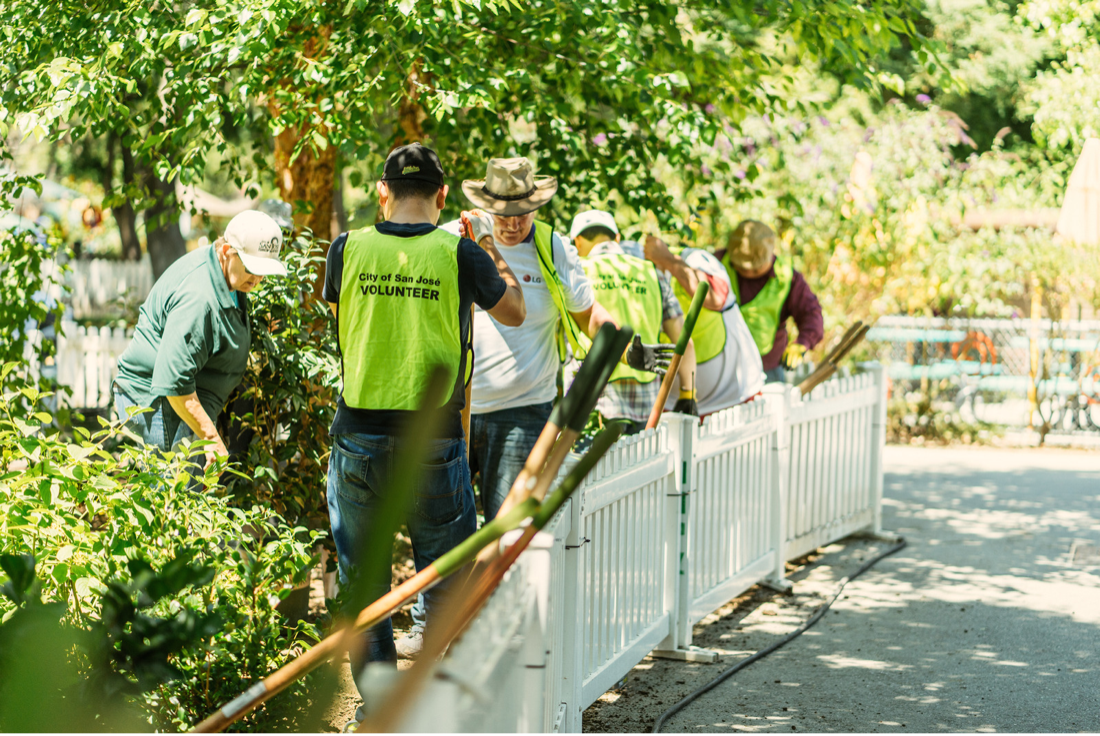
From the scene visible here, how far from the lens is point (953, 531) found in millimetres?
7785

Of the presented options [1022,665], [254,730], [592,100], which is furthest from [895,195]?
[254,730]

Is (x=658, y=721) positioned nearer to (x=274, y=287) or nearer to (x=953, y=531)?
(x=274, y=287)

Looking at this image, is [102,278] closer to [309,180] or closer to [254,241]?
[309,180]

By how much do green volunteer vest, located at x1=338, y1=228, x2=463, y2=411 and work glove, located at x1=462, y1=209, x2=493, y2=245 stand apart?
603 millimetres

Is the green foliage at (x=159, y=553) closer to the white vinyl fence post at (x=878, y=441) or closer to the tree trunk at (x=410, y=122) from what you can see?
the tree trunk at (x=410, y=122)

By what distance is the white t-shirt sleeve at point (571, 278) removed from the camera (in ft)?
14.7

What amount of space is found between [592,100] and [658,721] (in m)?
3.96

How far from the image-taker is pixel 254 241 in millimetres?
4086

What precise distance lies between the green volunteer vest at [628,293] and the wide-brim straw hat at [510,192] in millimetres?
1117

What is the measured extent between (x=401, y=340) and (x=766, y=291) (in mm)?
4181

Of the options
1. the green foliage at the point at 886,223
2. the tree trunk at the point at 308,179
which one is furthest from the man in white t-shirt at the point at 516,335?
the green foliage at the point at 886,223

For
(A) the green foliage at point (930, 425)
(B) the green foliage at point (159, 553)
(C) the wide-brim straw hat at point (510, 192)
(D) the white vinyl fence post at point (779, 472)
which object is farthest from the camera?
(A) the green foliage at point (930, 425)

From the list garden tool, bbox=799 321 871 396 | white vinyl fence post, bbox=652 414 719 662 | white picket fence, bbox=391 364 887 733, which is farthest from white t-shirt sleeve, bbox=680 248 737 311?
white vinyl fence post, bbox=652 414 719 662

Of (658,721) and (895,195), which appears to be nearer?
(658,721)
